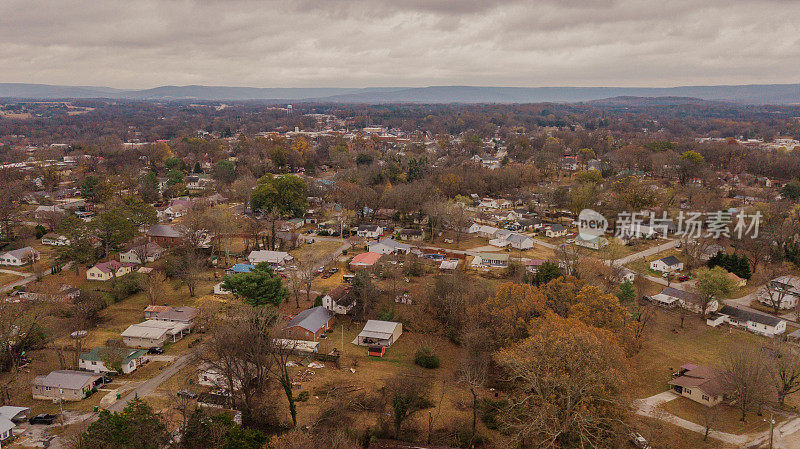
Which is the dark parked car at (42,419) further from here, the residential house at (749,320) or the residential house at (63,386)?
the residential house at (749,320)

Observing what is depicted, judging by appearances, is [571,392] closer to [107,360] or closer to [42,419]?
[42,419]

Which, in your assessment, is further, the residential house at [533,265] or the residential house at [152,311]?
the residential house at [533,265]

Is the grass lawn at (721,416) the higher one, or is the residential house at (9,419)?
the residential house at (9,419)

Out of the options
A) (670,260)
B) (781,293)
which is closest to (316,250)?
(670,260)

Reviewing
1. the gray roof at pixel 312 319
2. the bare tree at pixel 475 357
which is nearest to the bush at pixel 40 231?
the gray roof at pixel 312 319

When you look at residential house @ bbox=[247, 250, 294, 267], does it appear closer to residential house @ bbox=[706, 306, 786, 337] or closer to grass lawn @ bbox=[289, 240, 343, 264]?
grass lawn @ bbox=[289, 240, 343, 264]

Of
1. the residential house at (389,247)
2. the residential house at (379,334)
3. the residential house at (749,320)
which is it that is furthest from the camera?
the residential house at (389,247)
